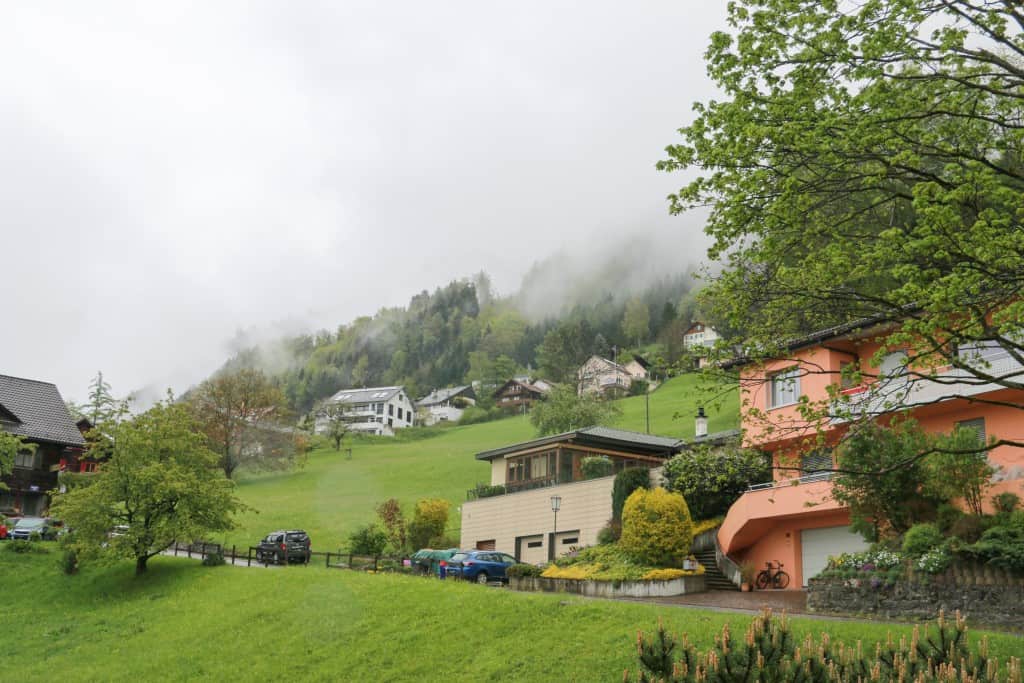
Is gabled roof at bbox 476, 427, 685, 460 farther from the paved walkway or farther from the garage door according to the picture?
the paved walkway

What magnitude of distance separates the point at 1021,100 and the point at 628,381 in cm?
10676

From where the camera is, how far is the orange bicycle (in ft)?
92.7

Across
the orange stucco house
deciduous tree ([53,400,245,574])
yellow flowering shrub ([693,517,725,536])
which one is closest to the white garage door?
the orange stucco house

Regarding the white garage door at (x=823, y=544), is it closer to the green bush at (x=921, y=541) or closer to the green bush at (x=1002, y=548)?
the green bush at (x=921, y=541)

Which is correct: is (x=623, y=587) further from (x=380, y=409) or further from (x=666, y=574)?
(x=380, y=409)

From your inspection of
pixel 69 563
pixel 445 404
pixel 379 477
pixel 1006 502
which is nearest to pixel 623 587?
pixel 1006 502

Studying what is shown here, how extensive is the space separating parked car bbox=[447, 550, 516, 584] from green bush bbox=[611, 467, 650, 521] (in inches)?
186

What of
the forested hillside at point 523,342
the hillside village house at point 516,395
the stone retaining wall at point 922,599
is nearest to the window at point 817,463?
the stone retaining wall at point 922,599

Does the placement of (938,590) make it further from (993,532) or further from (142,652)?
(142,652)

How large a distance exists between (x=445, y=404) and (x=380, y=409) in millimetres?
15758

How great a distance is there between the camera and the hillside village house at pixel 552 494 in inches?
1446

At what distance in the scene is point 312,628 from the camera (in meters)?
23.3

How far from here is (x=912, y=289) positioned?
1023cm

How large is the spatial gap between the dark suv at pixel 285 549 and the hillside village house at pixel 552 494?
27.6 feet
